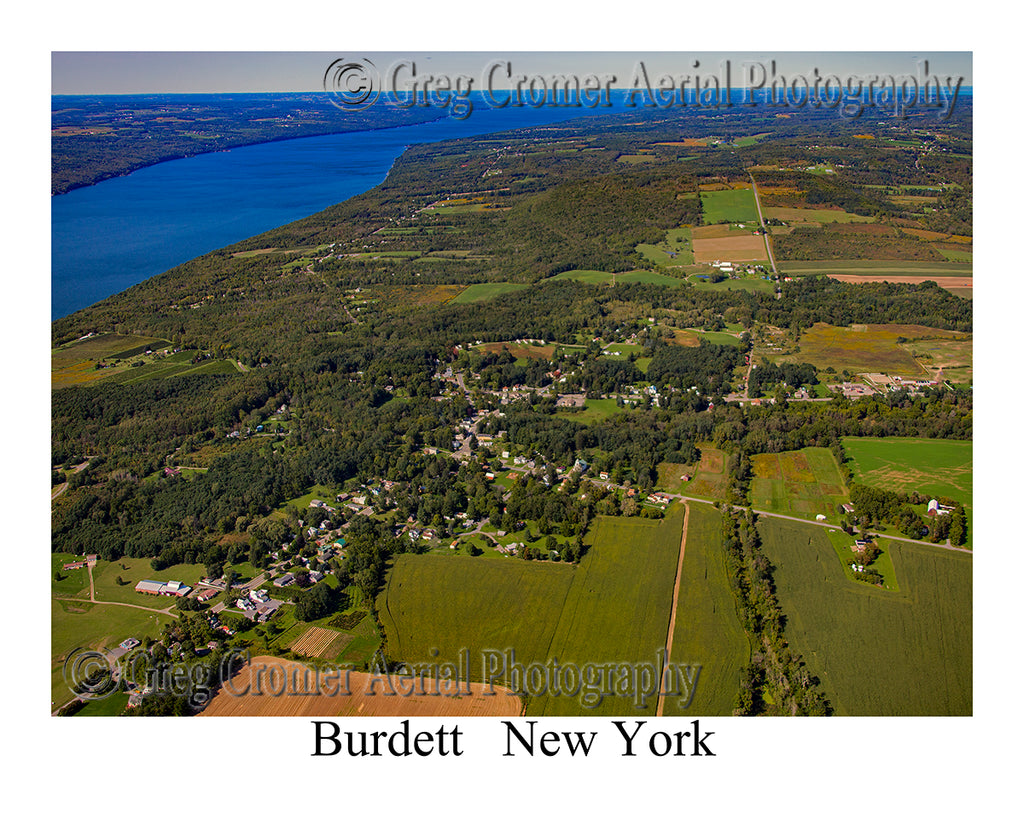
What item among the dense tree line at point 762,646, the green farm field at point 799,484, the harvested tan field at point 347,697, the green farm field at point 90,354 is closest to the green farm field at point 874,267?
the green farm field at point 799,484

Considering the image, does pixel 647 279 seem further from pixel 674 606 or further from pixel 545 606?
pixel 545 606

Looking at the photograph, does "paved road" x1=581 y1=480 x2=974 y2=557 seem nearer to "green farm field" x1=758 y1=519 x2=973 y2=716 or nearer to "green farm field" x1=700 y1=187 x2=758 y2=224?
"green farm field" x1=758 y1=519 x2=973 y2=716

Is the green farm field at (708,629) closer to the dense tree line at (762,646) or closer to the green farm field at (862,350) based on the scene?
the dense tree line at (762,646)

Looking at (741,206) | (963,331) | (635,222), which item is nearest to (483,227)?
(635,222)

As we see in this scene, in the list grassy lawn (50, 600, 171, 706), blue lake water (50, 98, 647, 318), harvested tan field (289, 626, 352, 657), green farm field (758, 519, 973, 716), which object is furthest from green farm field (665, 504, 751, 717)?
blue lake water (50, 98, 647, 318)

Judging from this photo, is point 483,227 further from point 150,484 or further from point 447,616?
point 447,616

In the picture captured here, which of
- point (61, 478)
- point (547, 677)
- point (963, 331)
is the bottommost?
point (547, 677)
